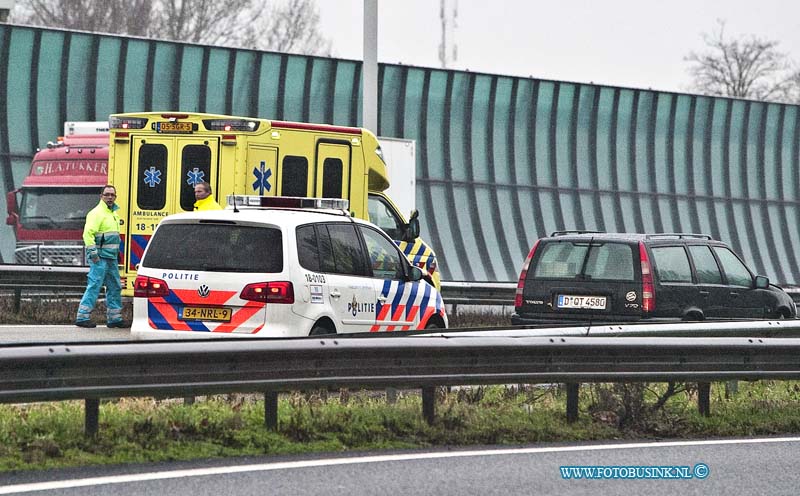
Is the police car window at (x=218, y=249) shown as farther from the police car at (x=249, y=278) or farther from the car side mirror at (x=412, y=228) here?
the car side mirror at (x=412, y=228)

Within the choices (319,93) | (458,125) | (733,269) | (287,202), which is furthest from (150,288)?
(458,125)

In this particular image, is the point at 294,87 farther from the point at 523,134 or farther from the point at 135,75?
the point at 523,134

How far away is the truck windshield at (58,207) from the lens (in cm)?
2194

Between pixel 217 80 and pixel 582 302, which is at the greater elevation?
pixel 217 80

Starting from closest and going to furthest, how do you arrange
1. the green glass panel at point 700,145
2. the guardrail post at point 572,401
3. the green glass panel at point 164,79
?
the guardrail post at point 572,401 < the green glass panel at point 164,79 < the green glass panel at point 700,145

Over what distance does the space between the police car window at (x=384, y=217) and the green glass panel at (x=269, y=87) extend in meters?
10.4

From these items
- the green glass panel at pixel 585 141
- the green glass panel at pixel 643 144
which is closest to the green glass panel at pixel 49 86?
the green glass panel at pixel 585 141

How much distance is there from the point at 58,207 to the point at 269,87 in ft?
22.2

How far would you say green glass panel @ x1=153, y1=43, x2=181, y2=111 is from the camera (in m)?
27.1

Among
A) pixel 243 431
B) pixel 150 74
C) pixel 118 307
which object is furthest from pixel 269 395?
pixel 150 74

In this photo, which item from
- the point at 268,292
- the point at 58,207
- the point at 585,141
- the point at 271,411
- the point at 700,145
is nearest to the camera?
the point at 271,411

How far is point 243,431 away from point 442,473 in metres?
1.47

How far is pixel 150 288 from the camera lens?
11781 mm

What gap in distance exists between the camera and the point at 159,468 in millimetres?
7809
